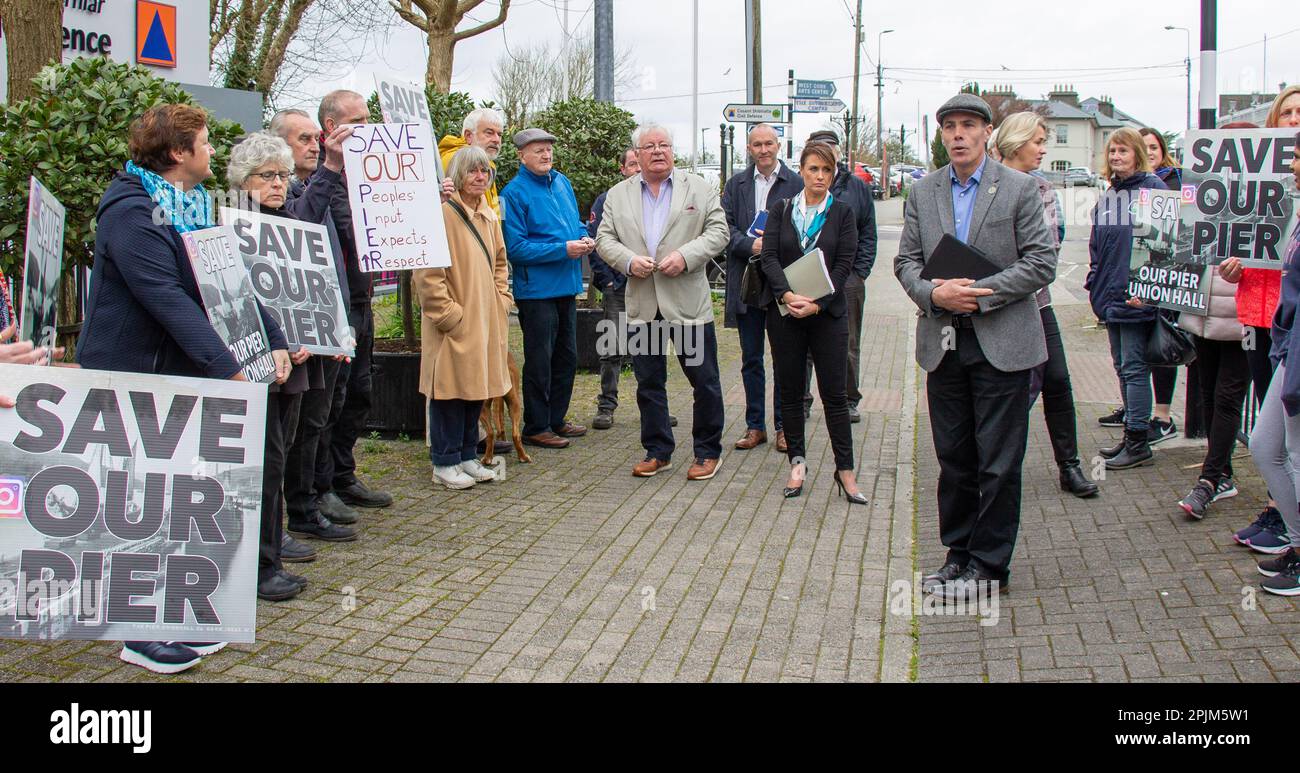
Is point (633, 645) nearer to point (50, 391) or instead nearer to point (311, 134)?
point (50, 391)

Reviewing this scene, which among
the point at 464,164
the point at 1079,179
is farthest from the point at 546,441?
the point at 1079,179

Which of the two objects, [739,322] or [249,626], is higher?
[739,322]

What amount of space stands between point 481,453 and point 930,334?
3.68 m

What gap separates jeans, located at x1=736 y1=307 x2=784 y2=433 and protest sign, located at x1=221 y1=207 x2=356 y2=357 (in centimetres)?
332

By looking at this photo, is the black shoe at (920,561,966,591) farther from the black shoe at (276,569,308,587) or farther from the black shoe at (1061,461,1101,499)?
the black shoe at (276,569,308,587)

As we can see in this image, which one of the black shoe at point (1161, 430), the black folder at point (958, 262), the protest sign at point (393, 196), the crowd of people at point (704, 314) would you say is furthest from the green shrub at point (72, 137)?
the black shoe at point (1161, 430)

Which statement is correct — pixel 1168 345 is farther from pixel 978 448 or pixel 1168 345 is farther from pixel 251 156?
pixel 251 156

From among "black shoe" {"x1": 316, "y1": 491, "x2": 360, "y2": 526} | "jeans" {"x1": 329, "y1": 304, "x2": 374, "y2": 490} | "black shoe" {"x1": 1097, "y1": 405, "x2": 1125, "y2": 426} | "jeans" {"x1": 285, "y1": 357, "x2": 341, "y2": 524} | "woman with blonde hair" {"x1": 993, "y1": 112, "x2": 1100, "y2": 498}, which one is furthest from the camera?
"black shoe" {"x1": 1097, "y1": 405, "x2": 1125, "y2": 426}

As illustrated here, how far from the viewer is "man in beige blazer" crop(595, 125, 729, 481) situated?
23.4 feet

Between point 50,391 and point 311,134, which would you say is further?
point 311,134

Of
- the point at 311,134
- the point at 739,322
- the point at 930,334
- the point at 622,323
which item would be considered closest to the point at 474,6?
the point at 622,323

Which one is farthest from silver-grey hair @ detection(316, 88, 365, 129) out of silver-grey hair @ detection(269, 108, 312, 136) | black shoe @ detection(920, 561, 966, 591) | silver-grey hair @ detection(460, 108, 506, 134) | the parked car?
the parked car

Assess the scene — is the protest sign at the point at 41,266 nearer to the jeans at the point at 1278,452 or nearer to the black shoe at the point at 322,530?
the black shoe at the point at 322,530

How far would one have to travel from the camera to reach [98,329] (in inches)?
164
